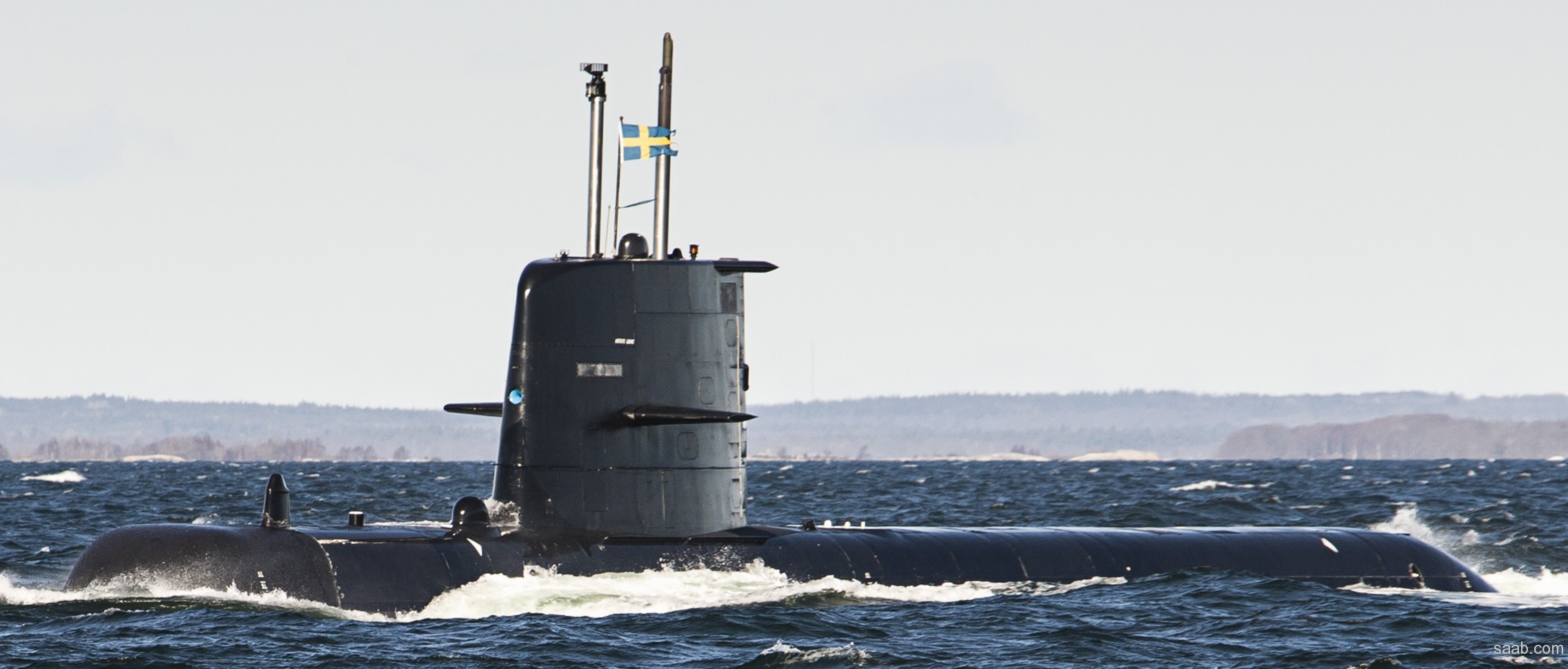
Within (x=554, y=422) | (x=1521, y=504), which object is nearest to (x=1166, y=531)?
(x=554, y=422)

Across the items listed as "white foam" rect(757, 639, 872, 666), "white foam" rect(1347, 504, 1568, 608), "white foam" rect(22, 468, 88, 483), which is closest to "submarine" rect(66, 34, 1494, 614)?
"white foam" rect(757, 639, 872, 666)

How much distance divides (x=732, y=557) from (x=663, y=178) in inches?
154

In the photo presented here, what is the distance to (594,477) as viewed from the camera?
18.3 meters

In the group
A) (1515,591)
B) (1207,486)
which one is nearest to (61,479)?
(1207,486)

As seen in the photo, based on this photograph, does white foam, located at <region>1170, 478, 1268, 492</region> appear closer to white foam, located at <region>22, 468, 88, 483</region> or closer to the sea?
the sea

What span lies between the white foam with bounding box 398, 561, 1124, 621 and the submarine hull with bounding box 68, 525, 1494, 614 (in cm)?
11

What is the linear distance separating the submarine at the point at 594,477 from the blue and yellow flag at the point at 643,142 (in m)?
0.11

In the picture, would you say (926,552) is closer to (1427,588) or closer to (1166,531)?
(1166,531)

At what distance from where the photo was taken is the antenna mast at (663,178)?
18.5 metres

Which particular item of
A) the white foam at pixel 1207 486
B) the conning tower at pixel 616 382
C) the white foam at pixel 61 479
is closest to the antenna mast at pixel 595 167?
the conning tower at pixel 616 382

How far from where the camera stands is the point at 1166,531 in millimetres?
22484

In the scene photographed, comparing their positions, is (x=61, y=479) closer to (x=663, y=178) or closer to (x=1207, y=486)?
(x=1207, y=486)

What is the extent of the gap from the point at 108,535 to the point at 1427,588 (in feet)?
48.0

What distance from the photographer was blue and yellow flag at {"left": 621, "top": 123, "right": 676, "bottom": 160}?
61.7 feet
